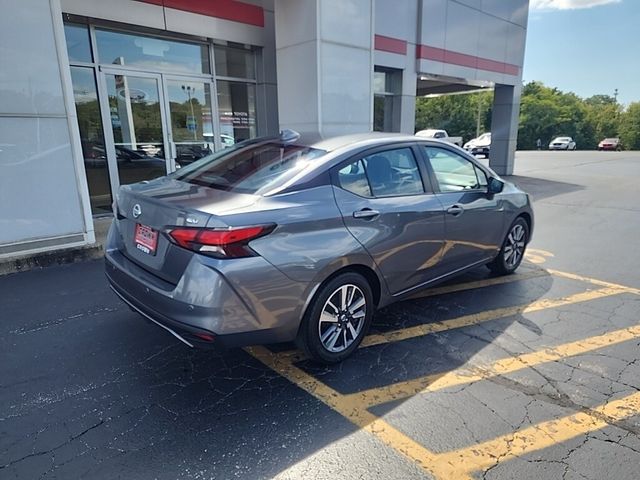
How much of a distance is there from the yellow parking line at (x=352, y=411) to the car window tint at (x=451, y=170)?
1.98 m

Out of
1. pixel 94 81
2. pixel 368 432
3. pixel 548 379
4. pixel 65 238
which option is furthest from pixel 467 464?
pixel 94 81

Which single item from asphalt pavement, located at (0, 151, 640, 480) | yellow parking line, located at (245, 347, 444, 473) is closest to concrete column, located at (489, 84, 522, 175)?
asphalt pavement, located at (0, 151, 640, 480)

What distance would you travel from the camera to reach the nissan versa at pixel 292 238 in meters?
2.49

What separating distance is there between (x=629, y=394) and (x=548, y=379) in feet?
1.55

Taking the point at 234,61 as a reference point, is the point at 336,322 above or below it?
below

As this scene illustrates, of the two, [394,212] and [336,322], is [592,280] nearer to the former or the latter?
[394,212]

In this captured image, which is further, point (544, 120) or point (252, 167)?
point (544, 120)

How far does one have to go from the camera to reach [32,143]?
5.20m

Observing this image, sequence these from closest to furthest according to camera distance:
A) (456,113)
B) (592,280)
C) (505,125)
→ (592,280)
(505,125)
(456,113)

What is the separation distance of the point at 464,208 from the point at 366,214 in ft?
4.26

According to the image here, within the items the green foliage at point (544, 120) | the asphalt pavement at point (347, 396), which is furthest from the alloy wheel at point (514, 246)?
the green foliage at point (544, 120)

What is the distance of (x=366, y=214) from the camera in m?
3.08

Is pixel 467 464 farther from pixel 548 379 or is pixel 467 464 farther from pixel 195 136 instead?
pixel 195 136

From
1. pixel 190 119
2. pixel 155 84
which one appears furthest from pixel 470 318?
pixel 155 84
